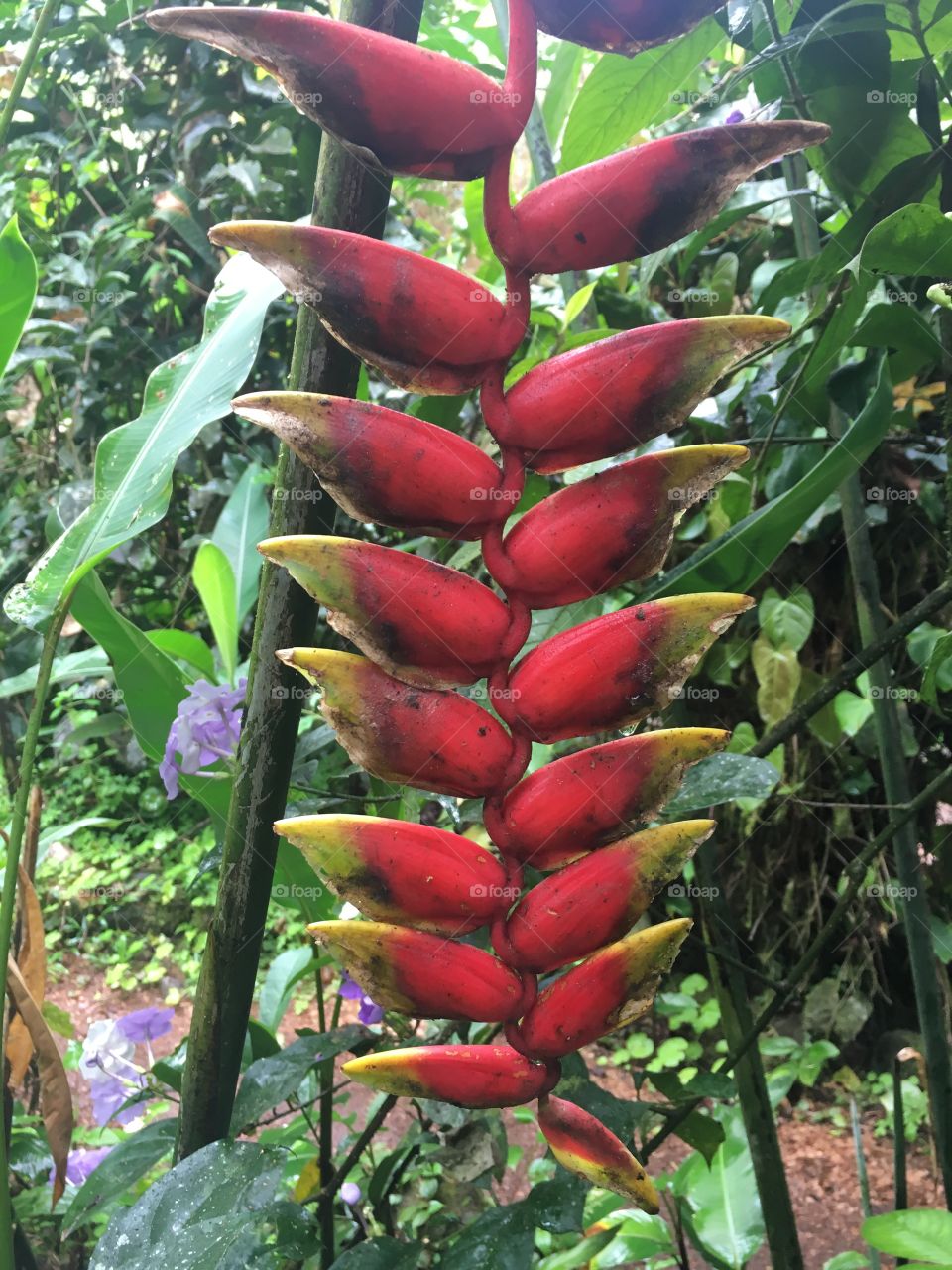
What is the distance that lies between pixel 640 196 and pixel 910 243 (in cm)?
27

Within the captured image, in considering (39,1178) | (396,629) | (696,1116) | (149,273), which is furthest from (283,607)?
(149,273)

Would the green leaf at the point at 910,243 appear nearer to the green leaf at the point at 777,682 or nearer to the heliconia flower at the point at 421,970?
the heliconia flower at the point at 421,970

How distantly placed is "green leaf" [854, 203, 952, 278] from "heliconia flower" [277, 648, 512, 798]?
0.35 m

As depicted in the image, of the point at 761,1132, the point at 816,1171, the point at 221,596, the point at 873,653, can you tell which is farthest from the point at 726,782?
the point at 816,1171

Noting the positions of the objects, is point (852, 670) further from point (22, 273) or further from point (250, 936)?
point (22, 273)

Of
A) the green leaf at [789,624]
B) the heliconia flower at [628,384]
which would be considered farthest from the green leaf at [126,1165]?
the green leaf at [789,624]

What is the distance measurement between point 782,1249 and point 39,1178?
2.69 feet

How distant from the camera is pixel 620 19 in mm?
289

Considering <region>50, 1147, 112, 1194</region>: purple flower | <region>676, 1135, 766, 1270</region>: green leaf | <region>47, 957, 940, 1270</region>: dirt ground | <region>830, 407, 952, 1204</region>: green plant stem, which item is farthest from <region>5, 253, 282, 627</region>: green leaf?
<region>47, 957, 940, 1270</region>: dirt ground

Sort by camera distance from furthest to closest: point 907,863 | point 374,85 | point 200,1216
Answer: point 907,863 < point 200,1216 < point 374,85

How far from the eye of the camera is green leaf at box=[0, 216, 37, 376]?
544 mm

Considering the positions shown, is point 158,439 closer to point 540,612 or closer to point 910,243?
point 540,612

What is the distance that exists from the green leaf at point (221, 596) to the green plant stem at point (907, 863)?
1.79 feet

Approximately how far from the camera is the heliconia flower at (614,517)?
0.91ft
